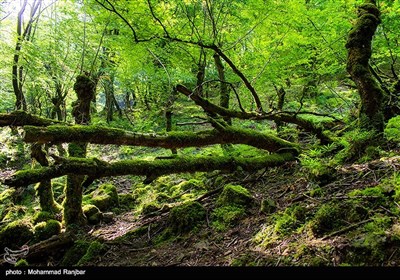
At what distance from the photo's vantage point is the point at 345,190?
136 inches

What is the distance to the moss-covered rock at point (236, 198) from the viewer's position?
450 cm

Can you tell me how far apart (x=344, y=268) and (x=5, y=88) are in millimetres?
20723

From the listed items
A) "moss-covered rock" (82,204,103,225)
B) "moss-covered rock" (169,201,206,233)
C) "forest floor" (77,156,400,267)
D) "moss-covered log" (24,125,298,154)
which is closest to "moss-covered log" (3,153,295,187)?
"moss-covered log" (24,125,298,154)

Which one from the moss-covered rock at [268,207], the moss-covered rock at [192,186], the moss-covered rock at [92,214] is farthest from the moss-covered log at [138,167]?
the moss-covered rock at [92,214]

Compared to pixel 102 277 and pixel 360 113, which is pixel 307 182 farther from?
pixel 102 277

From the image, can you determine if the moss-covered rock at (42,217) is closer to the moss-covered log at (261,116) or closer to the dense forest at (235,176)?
the dense forest at (235,176)

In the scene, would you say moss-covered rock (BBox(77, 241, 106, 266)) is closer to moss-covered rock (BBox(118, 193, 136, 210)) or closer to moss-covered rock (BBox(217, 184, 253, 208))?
moss-covered rock (BBox(217, 184, 253, 208))

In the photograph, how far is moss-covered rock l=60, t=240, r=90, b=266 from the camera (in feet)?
15.4

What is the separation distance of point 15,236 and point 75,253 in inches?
77.9

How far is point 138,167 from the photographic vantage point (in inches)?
193

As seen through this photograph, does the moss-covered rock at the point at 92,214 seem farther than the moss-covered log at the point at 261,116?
Yes

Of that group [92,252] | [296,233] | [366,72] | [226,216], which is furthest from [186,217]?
[366,72]

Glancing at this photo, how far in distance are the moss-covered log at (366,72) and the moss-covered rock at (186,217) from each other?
3187 millimetres

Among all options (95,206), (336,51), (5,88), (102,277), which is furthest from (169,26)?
(5,88)
